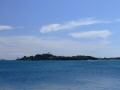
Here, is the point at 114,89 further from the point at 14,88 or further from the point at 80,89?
the point at 14,88

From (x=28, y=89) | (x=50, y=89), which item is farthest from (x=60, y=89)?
(x=28, y=89)

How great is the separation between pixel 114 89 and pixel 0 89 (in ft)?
38.4

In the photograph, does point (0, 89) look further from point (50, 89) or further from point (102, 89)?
point (102, 89)

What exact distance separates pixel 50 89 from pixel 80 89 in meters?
3.13

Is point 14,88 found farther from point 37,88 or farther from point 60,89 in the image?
point 60,89

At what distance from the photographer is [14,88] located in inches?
1705

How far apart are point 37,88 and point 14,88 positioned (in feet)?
8.30

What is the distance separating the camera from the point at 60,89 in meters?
41.2

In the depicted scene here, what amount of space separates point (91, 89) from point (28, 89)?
6920 millimetres

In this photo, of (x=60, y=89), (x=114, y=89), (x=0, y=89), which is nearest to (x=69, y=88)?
(x=60, y=89)

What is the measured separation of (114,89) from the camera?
135 feet

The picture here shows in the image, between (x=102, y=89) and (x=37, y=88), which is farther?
(x=37, y=88)

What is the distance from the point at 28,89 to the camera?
42.6 m

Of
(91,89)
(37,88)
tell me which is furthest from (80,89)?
(37,88)
